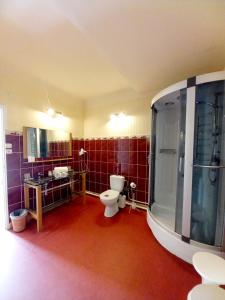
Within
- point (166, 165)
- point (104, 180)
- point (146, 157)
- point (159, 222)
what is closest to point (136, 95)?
point (146, 157)

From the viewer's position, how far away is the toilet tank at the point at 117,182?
10.0 feet

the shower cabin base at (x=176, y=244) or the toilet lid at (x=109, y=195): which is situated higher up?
the toilet lid at (x=109, y=195)

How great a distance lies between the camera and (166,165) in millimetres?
2777

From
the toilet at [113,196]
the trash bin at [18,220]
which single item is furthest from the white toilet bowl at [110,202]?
the trash bin at [18,220]

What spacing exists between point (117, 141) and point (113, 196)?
1211mm

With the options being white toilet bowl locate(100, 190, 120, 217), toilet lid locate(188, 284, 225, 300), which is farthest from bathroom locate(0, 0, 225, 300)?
toilet lid locate(188, 284, 225, 300)

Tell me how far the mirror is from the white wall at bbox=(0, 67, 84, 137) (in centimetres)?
12

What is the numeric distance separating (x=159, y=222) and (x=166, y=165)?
1060 millimetres

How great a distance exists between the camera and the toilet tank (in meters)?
3.06

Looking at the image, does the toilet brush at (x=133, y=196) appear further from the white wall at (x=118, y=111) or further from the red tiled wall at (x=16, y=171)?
the red tiled wall at (x=16, y=171)

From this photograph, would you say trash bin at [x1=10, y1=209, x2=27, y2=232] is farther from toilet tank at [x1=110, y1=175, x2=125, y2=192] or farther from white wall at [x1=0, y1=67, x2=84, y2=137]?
toilet tank at [x1=110, y1=175, x2=125, y2=192]

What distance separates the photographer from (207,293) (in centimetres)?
96

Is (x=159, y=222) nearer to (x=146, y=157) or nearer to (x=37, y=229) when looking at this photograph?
(x=146, y=157)

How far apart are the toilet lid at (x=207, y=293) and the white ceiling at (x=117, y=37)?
6.79 feet
